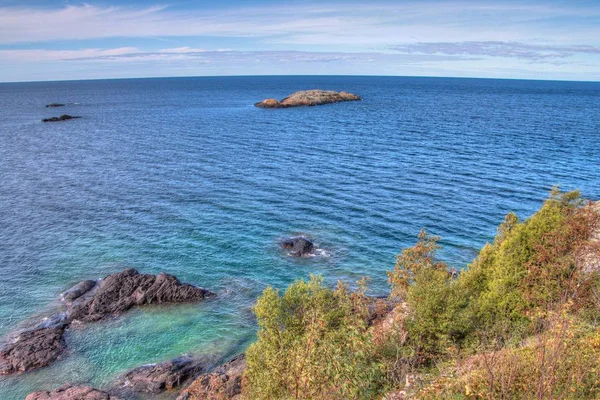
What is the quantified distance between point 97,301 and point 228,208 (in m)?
26.5

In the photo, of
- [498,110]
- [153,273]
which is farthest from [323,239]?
[498,110]

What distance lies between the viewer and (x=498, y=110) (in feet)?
606

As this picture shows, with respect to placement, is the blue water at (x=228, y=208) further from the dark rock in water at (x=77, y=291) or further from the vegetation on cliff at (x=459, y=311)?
the vegetation on cliff at (x=459, y=311)

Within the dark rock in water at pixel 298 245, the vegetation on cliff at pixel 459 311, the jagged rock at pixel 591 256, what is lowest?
the dark rock in water at pixel 298 245

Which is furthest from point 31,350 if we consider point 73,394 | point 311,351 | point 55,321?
point 311,351

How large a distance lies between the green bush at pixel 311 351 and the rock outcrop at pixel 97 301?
19076 mm

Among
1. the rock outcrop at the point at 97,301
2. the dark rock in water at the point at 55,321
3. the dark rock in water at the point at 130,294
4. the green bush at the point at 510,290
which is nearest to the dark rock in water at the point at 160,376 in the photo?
the rock outcrop at the point at 97,301

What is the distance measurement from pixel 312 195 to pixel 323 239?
53.0 ft

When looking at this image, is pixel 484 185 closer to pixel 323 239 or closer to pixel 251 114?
pixel 323 239

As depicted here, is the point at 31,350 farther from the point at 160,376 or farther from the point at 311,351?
the point at 311,351

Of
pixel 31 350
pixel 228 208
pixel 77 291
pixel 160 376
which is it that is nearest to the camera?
pixel 160 376

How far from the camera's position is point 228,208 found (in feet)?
217

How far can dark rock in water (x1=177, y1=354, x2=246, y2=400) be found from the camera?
28.1 m

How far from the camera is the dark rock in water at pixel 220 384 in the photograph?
92.2 ft
